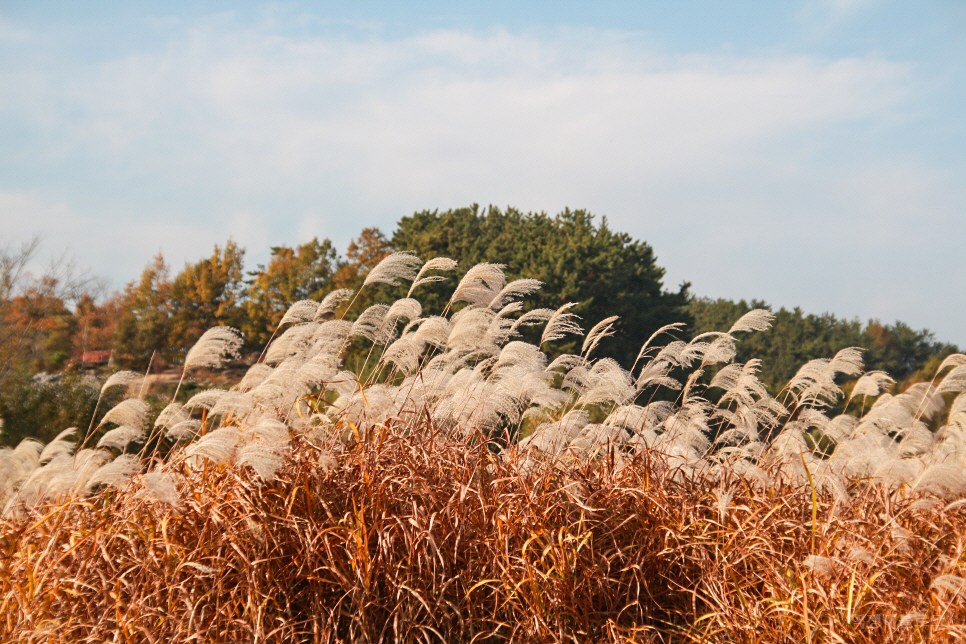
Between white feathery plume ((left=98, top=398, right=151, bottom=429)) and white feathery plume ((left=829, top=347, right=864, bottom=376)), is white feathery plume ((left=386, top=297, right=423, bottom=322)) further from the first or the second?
white feathery plume ((left=829, top=347, right=864, bottom=376))

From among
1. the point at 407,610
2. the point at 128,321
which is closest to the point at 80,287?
Answer: the point at 128,321

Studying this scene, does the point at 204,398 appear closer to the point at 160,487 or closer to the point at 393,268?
the point at 160,487

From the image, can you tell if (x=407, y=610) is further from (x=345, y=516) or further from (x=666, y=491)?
(x=666, y=491)

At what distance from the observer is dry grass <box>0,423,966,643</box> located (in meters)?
2.99

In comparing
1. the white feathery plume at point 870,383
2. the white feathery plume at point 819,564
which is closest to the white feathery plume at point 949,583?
the white feathery plume at point 819,564

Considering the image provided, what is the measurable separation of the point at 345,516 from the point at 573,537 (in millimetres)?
1137

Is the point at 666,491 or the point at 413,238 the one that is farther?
the point at 413,238

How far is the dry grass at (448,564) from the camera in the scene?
2.99 meters

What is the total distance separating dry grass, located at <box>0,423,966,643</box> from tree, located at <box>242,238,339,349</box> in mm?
31185

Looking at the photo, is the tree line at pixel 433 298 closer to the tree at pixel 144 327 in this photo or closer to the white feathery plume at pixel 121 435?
the tree at pixel 144 327

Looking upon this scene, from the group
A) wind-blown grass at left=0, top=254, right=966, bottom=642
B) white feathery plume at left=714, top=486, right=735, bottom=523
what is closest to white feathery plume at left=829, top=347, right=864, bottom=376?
wind-blown grass at left=0, top=254, right=966, bottom=642

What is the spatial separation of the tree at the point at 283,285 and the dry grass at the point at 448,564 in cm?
3119

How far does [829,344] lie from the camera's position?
122 feet

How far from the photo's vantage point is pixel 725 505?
337 cm
